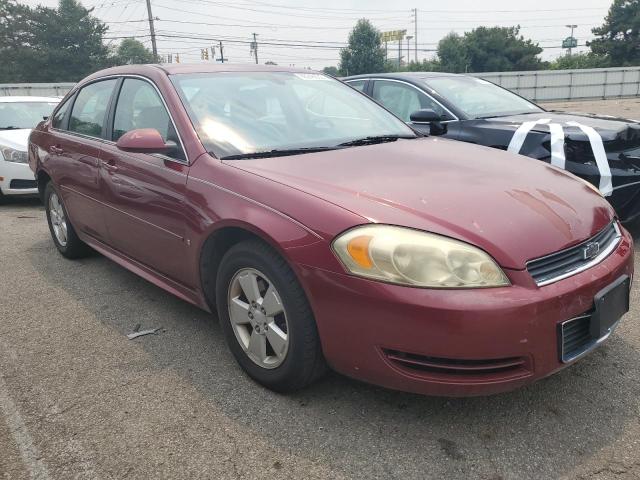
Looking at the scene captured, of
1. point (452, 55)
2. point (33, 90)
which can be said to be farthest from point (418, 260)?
point (452, 55)

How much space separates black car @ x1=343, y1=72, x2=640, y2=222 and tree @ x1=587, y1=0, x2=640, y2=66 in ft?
175

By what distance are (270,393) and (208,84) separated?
1.76 meters

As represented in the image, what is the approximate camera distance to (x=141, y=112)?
3.33 m

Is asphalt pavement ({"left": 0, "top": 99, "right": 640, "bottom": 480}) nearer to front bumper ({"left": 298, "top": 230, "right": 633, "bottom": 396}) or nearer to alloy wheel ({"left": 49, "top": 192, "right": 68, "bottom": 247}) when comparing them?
front bumper ({"left": 298, "top": 230, "right": 633, "bottom": 396})

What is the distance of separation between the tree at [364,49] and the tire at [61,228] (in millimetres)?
59043

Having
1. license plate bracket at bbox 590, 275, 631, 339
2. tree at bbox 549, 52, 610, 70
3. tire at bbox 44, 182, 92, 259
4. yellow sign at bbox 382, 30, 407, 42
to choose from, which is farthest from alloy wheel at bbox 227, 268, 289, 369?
yellow sign at bbox 382, 30, 407, 42

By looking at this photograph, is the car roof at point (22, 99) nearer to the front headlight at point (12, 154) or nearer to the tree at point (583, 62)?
the front headlight at point (12, 154)

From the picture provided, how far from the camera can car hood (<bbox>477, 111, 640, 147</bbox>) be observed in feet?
14.0

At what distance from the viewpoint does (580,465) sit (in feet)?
6.41

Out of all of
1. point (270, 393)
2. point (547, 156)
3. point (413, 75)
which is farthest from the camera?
point (413, 75)

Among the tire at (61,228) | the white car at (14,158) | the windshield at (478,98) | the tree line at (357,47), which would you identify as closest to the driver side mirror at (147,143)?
the tire at (61,228)

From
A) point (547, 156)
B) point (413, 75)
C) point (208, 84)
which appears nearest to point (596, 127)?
point (547, 156)

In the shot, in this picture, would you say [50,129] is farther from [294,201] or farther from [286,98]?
[294,201]

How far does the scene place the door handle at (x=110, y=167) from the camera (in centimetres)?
335
